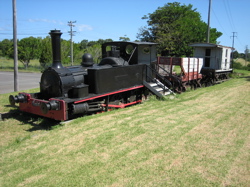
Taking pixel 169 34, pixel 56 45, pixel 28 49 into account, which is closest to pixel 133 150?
pixel 56 45

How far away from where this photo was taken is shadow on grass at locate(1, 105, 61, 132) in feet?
23.6

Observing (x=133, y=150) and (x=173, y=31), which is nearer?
(x=133, y=150)

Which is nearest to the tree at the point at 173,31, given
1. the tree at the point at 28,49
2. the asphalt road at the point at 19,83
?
the asphalt road at the point at 19,83

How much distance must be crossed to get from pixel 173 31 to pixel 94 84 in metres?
26.0

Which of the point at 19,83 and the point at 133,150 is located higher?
the point at 19,83

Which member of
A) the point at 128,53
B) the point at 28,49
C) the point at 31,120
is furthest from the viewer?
the point at 28,49

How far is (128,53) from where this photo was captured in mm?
10125

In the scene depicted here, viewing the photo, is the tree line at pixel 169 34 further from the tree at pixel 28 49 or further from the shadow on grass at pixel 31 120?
the shadow on grass at pixel 31 120

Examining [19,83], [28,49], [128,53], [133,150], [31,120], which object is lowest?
[31,120]

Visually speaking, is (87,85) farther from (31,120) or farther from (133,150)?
(133,150)

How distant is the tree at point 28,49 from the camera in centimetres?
4045

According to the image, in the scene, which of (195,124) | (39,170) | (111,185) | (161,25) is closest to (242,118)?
(195,124)

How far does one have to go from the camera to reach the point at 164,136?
553cm

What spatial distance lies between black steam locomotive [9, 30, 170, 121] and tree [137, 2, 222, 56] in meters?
20.3
